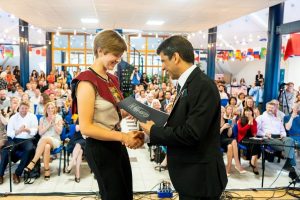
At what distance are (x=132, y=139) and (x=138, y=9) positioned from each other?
8295mm

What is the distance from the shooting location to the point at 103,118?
182cm

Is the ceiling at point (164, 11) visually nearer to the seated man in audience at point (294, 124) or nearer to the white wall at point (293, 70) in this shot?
the white wall at point (293, 70)

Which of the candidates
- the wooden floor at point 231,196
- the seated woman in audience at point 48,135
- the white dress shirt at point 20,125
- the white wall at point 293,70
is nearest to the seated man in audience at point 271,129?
the wooden floor at point 231,196

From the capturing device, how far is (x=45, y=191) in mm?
4410

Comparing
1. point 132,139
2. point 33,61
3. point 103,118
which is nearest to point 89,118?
point 103,118

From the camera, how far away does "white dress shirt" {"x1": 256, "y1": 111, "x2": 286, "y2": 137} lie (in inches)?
229

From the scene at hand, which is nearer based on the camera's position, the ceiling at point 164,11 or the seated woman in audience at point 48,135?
the seated woman in audience at point 48,135

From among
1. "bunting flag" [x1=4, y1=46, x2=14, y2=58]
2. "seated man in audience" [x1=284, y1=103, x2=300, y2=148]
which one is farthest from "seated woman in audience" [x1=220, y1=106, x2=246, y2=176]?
"bunting flag" [x1=4, y1=46, x2=14, y2=58]

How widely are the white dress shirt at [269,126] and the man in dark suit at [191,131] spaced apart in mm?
4509

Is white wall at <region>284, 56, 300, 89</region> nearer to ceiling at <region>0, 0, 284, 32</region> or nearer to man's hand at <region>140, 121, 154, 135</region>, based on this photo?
ceiling at <region>0, 0, 284, 32</region>

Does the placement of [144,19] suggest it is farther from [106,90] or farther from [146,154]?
[106,90]

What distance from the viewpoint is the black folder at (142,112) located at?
5.94 feet

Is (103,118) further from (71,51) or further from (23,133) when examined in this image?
(71,51)

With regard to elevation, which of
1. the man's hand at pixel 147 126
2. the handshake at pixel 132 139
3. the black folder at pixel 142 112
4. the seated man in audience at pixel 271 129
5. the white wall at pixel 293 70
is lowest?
the seated man in audience at pixel 271 129
